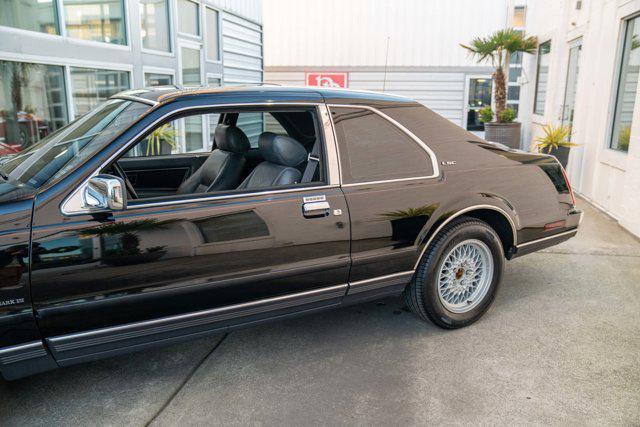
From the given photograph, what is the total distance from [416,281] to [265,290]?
3.64 feet

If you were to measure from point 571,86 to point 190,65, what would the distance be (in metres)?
6.68

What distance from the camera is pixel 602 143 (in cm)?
720

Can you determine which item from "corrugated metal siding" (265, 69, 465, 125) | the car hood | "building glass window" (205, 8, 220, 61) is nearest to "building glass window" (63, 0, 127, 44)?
"building glass window" (205, 8, 220, 61)

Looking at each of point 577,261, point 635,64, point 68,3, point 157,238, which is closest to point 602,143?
point 635,64

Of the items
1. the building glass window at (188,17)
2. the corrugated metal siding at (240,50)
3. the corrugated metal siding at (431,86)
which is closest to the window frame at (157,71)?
the building glass window at (188,17)

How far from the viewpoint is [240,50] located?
11781 mm

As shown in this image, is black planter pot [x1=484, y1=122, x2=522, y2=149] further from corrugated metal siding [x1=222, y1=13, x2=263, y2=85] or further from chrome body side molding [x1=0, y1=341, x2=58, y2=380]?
chrome body side molding [x1=0, y1=341, x2=58, y2=380]

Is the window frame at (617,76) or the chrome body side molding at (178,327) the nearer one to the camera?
the chrome body side molding at (178,327)

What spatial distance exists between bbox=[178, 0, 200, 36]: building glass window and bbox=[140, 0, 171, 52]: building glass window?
0.43 meters

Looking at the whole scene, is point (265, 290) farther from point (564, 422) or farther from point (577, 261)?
point (577, 261)

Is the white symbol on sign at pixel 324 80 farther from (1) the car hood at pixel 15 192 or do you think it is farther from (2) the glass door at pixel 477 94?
(1) the car hood at pixel 15 192

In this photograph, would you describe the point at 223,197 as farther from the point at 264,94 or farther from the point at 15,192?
the point at 15,192

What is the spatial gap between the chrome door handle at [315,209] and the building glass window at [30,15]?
4463 millimetres

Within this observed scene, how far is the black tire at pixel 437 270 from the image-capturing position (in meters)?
3.51
